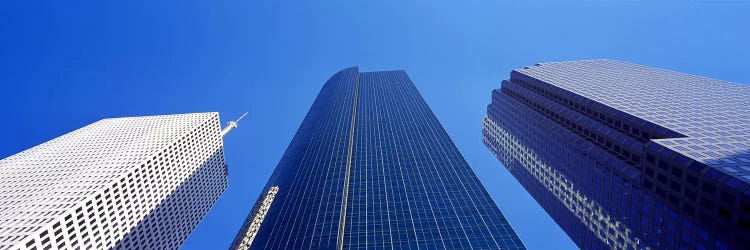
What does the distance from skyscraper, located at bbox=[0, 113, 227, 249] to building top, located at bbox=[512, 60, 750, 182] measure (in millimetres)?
113277

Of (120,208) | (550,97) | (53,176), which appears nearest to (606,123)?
(550,97)

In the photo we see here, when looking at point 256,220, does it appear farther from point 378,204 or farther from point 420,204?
point 420,204

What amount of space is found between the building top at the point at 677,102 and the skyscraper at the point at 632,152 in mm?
219

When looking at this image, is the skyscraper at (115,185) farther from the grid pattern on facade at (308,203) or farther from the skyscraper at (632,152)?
the skyscraper at (632,152)

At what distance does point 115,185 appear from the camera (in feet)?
368

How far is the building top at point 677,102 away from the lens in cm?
6988

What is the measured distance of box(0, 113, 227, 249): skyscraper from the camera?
310 ft

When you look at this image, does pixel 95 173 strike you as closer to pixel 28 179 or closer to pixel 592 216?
pixel 28 179

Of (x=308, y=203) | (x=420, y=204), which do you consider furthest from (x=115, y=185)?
(x=420, y=204)

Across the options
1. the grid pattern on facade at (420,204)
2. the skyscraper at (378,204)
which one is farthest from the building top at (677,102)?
the grid pattern on facade at (420,204)

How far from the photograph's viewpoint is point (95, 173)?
115562 millimetres

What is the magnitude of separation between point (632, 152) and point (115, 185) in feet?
392

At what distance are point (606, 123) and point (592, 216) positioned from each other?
23.5 m

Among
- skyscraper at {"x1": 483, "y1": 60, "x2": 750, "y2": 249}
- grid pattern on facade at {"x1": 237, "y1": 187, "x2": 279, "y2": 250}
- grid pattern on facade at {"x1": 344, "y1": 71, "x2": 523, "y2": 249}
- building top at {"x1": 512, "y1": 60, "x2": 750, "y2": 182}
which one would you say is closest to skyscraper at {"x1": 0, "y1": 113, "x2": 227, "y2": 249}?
grid pattern on facade at {"x1": 237, "y1": 187, "x2": 279, "y2": 250}
